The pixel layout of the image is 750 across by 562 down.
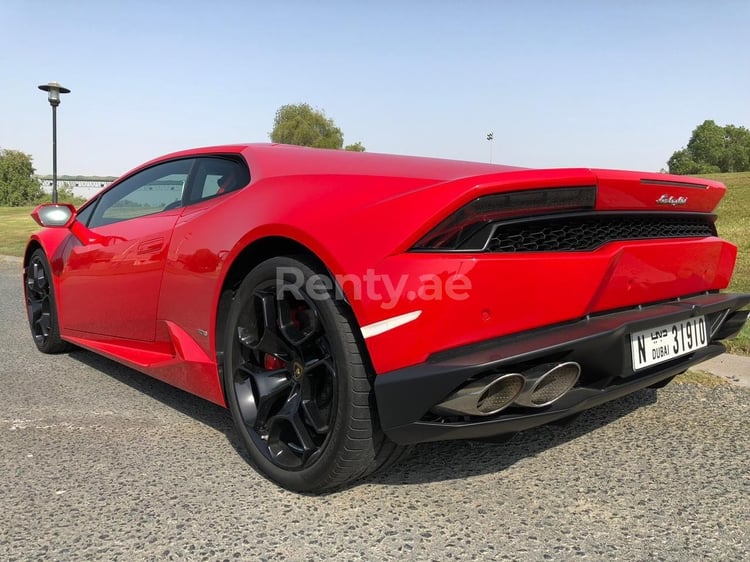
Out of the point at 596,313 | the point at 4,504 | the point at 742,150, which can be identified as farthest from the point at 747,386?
the point at 742,150

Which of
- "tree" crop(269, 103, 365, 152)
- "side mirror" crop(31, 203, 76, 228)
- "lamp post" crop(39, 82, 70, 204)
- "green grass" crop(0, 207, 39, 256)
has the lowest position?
"green grass" crop(0, 207, 39, 256)

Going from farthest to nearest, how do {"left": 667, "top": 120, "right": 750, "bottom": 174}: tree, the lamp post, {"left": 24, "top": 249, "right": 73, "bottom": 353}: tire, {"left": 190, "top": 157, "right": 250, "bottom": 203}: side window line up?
{"left": 667, "top": 120, "right": 750, "bottom": 174}: tree → the lamp post → {"left": 24, "top": 249, "right": 73, "bottom": 353}: tire → {"left": 190, "top": 157, "right": 250, "bottom": 203}: side window

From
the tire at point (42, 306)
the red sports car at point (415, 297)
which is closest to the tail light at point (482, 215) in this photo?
the red sports car at point (415, 297)

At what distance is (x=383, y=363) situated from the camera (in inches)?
69.0

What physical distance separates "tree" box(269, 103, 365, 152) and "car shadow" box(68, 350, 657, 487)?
60.4 m

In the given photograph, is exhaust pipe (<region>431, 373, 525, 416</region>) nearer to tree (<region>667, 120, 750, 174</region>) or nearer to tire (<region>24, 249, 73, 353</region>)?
tire (<region>24, 249, 73, 353</region>)

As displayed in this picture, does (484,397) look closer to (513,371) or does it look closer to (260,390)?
(513,371)

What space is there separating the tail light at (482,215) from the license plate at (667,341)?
1.75 feet

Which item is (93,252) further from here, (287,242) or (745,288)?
(745,288)

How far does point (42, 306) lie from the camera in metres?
4.23

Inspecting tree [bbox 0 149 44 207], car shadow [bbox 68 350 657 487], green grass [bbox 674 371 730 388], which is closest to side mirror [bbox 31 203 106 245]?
car shadow [bbox 68 350 657 487]

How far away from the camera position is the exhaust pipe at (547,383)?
5.64 feet

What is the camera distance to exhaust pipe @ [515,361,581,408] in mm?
1720

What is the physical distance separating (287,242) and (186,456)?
1.00 m
